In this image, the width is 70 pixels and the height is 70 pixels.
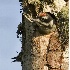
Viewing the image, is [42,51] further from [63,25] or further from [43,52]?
[63,25]

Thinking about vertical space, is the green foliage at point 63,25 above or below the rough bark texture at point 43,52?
above

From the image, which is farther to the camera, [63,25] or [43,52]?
[63,25]

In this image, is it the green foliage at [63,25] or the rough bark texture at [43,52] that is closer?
the rough bark texture at [43,52]

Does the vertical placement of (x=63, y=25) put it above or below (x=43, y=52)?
above

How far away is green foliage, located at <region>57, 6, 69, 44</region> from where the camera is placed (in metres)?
5.96

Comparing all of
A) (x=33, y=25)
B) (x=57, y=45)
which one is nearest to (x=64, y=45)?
(x=57, y=45)

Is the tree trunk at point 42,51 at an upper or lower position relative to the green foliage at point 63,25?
lower

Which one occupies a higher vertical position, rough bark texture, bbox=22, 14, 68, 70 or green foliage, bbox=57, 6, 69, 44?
green foliage, bbox=57, 6, 69, 44

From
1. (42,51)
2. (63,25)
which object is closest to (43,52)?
(42,51)

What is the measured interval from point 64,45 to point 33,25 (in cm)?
46

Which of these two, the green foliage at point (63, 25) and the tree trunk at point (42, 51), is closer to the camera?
the tree trunk at point (42, 51)

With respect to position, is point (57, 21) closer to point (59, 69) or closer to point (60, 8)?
point (60, 8)

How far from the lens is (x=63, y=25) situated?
6012mm

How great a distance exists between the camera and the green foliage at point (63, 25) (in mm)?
5961
